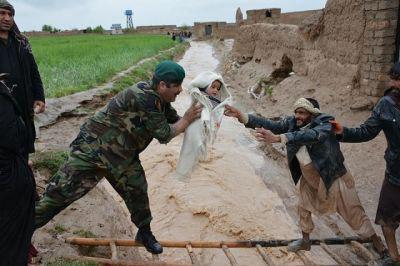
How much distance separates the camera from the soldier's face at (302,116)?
3.71 metres

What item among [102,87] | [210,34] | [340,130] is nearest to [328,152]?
[340,130]

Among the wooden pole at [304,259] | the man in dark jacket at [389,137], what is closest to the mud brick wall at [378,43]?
the man in dark jacket at [389,137]

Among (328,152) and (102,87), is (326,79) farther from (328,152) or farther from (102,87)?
(328,152)

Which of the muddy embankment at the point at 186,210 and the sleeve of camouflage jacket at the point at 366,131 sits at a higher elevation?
the sleeve of camouflage jacket at the point at 366,131

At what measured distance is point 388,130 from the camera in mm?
3662

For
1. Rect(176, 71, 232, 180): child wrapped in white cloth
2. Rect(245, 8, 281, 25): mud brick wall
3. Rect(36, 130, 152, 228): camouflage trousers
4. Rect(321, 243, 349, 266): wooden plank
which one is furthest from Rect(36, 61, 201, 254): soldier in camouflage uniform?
Rect(245, 8, 281, 25): mud brick wall

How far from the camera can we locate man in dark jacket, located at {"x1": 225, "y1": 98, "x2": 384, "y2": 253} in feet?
12.1

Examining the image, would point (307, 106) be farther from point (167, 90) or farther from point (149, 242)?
point (149, 242)

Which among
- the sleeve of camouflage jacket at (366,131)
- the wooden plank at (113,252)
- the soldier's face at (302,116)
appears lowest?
the wooden plank at (113,252)

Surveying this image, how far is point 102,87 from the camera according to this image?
10508mm

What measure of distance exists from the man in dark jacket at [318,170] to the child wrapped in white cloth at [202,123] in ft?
0.63

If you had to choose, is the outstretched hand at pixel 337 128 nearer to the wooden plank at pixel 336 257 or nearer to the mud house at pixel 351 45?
the wooden plank at pixel 336 257

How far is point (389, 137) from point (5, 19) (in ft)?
11.4

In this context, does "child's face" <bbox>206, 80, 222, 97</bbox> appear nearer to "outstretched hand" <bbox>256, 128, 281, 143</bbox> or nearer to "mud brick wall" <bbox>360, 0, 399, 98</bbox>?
"outstretched hand" <bbox>256, 128, 281, 143</bbox>
